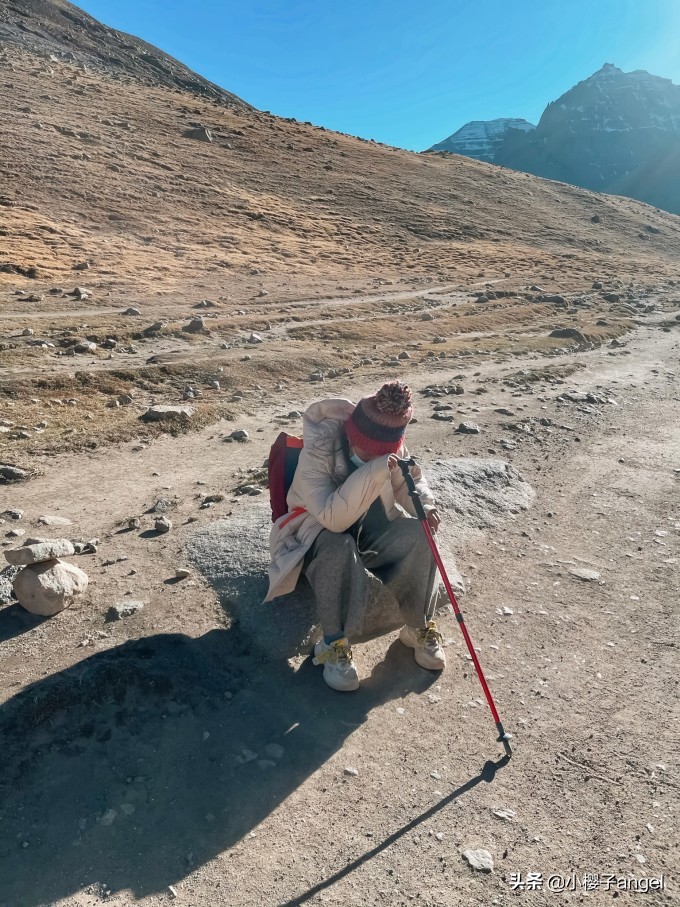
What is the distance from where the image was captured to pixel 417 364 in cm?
1482

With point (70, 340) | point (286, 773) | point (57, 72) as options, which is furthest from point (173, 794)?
point (57, 72)

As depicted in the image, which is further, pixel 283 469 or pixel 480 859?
pixel 283 469

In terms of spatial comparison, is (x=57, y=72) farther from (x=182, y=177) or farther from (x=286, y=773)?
(x=286, y=773)

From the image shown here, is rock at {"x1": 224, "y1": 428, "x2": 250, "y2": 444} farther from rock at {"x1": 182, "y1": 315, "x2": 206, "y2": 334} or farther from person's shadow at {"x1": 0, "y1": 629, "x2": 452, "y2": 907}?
rock at {"x1": 182, "y1": 315, "x2": 206, "y2": 334}

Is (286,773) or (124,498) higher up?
(124,498)

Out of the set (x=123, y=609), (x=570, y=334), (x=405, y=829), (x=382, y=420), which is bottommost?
(x=405, y=829)

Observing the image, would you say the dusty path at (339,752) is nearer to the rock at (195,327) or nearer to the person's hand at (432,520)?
A: the person's hand at (432,520)

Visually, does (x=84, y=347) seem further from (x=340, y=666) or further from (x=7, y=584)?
(x=340, y=666)

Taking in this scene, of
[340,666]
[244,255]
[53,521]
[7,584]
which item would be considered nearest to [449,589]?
[340,666]

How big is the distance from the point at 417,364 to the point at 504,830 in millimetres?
12433

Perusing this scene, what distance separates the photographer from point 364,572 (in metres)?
3.89

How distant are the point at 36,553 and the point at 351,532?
2178 mm

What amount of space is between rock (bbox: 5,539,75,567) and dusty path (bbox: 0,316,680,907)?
0.41 m

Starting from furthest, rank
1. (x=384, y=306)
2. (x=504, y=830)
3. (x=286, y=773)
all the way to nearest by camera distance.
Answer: (x=384, y=306) → (x=286, y=773) → (x=504, y=830)
